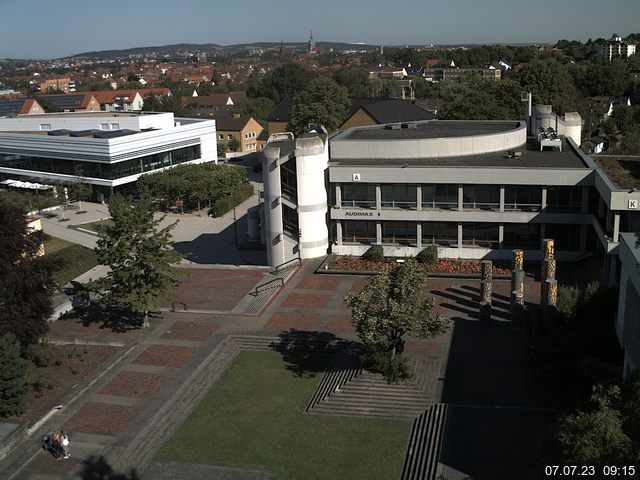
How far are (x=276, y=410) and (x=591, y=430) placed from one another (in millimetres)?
13082

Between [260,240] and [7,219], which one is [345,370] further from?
[260,240]

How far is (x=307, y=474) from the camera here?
70.3ft

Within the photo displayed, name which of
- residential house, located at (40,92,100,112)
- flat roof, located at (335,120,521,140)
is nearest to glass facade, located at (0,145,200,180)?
flat roof, located at (335,120,521,140)

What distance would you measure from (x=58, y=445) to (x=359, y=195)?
77.7ft

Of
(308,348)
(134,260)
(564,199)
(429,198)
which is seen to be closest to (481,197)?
(429,198)

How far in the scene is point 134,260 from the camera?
3170 cm

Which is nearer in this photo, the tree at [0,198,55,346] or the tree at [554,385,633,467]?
the tree at [554,385,633,467]

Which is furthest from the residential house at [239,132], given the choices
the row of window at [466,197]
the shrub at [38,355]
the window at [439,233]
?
the shrub at [38,355]

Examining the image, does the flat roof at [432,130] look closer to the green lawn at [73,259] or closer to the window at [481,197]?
the window at [481,197]

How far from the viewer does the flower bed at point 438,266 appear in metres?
38.8

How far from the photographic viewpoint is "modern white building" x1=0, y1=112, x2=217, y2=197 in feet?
220

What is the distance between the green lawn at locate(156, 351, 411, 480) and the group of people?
2969 millimetres

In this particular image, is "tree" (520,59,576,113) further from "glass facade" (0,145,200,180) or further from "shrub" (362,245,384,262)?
"shrub" (362,245,384,262)

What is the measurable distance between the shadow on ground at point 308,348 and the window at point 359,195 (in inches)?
482
